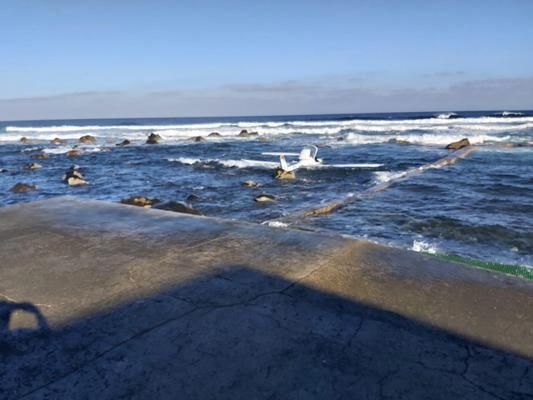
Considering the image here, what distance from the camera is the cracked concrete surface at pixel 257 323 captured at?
2.06 meters

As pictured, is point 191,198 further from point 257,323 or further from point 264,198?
point 257,323

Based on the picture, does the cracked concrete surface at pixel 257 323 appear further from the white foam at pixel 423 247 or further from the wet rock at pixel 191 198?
the wet rock at pixel 191 198

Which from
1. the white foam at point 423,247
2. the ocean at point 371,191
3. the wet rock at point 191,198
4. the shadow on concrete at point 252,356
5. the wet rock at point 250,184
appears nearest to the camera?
the shadow on concrete at point 252,356

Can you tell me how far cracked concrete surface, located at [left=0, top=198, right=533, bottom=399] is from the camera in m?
2.06

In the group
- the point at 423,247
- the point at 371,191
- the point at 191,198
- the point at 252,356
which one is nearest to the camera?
the point at 252,356

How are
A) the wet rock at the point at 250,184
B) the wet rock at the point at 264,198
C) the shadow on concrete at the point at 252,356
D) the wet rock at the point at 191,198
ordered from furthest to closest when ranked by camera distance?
1. the wet rock at the point at 250,184
2. the wet rock at the point at 191,198
3. the wet rock at the point at 264,198
4. the shadow on concrete at the point at 252,356

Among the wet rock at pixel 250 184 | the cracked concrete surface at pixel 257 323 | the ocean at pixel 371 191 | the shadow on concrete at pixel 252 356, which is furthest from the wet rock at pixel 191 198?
the shadow on concrete at pixel 252 356

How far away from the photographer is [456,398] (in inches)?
76.6

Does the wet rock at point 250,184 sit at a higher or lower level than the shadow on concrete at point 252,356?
lower

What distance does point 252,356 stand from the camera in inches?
89.5

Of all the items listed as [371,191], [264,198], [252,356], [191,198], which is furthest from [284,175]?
[252,356]

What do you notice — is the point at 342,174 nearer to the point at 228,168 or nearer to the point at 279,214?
the point at 228,168

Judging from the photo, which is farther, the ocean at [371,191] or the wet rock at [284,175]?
the wet rock at [284,175]

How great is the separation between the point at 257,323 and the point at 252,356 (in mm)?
352
